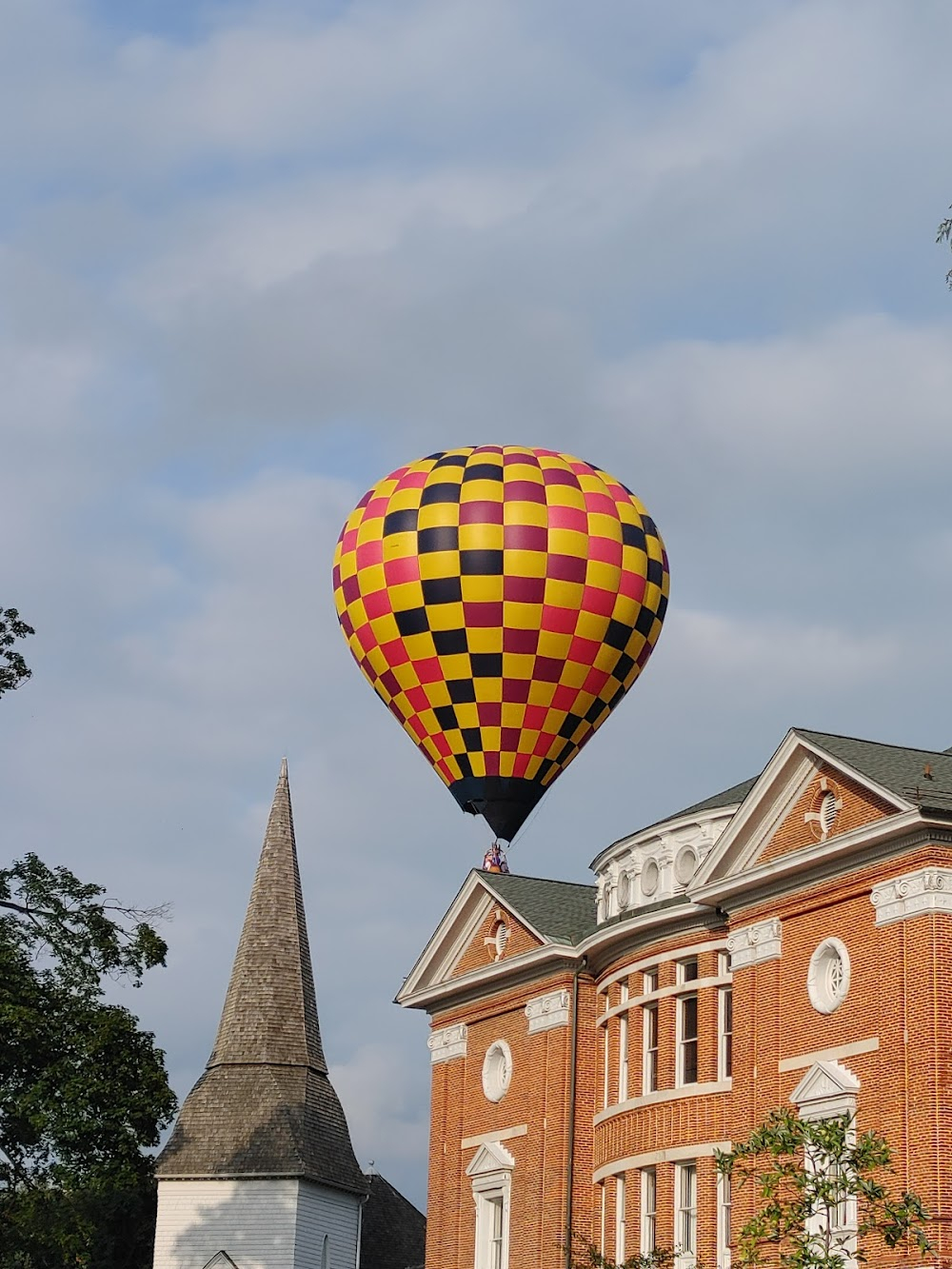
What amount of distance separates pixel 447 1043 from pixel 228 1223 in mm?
22045

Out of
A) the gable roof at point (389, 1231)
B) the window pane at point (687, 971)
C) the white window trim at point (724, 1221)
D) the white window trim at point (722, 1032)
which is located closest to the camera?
the white window trim at point (724, 1221)

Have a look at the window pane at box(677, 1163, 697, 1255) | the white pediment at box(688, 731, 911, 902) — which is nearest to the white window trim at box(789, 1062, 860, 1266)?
the white pediment at box(688, 731, 911, 902)

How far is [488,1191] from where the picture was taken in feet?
174

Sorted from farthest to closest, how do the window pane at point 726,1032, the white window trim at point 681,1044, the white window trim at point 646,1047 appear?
the white window trim at point 646,1047
the white window trim at point 681,1044
the window pane at point 726,1032

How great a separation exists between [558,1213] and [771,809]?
11.4 metres

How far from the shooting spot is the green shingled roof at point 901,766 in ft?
132

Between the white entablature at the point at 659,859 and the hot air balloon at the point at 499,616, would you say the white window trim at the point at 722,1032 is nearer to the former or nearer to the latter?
the white entablature at the point at 659,859

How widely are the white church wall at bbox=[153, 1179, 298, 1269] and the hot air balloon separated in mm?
19786

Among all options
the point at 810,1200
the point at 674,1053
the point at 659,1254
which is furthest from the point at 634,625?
the point at 810,1200

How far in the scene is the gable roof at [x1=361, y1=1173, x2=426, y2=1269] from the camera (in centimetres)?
8575

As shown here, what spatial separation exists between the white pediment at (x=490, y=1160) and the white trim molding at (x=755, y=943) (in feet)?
33.1

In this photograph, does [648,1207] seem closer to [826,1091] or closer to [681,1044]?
[681,1044]

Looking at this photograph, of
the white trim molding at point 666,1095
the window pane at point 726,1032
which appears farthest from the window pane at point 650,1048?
the window pane at point 726,1032

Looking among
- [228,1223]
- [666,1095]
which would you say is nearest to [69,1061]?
[666,1095]
